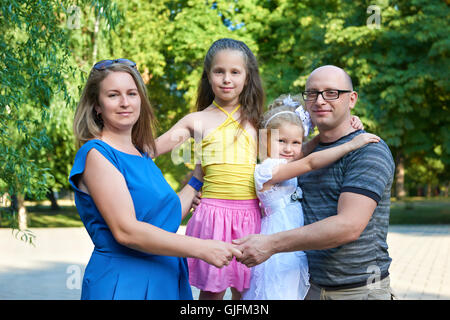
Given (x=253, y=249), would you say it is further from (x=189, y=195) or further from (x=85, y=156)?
(x=85, y=156)

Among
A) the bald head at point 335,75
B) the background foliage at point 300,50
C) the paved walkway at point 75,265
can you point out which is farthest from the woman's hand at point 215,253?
the background foliage at point 300,50

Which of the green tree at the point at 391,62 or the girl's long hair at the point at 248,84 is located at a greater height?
the green tree at the point at 391,62

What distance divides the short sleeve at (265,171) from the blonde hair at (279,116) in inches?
9.6

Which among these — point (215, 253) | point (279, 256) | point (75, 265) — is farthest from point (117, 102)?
point (75, 265)

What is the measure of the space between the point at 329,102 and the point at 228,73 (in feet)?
2.41

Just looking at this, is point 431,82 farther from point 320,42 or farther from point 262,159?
point 262,159

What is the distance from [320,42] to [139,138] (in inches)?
613

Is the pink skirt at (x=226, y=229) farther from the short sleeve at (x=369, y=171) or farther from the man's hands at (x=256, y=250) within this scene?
the short sleeve at (x=369, y=171)

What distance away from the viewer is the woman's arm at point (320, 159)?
276 centimetres

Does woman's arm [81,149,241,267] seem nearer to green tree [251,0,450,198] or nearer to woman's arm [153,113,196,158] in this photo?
woman's arm [153,113,196,158]

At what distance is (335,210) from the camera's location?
109 inches

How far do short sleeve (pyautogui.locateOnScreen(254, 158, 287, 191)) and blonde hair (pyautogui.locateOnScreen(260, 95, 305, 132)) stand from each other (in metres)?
0.24
